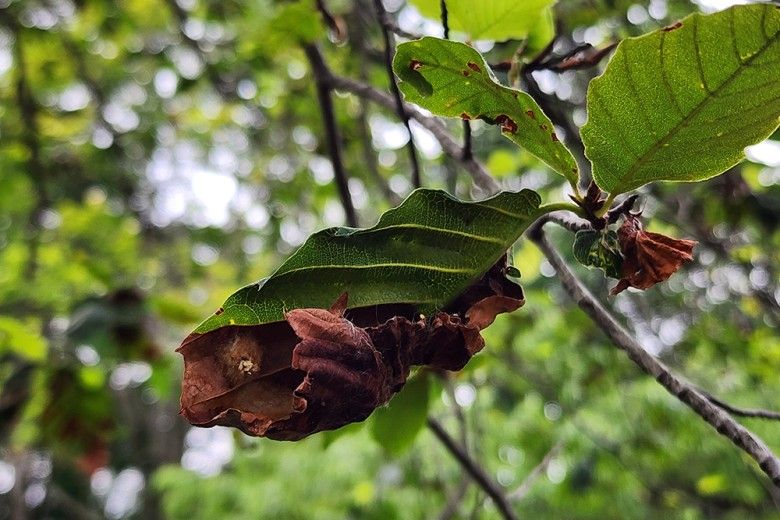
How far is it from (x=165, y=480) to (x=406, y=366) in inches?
127

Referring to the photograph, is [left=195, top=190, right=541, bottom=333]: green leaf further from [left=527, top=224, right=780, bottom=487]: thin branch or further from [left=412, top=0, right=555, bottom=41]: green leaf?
[left=412, top=0, right=555, bottom=41]: green leaf

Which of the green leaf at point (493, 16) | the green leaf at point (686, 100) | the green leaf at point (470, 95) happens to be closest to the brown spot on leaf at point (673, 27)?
the green leaf at point (686, 100)

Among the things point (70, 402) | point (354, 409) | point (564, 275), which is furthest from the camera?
point (70, 402)

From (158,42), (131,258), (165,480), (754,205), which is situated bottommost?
(165,480)

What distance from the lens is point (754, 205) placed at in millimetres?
1896

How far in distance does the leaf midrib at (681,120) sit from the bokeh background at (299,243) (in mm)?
460

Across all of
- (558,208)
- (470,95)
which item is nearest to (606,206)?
(558,208)

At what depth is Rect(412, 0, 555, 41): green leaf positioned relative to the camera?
0.81 m

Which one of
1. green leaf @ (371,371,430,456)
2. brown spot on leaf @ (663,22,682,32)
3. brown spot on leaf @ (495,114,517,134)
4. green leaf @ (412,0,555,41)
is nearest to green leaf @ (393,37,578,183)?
brown spot on leaf @ (495,114,517,134)

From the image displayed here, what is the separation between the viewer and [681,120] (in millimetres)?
538

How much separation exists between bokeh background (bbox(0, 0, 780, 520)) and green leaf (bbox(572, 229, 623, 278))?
1.54 feet

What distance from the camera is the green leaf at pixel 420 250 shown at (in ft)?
1.93

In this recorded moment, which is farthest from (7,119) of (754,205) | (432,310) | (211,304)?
(432,310)

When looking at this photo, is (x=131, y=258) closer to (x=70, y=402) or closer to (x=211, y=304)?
(x=211, y=304)
